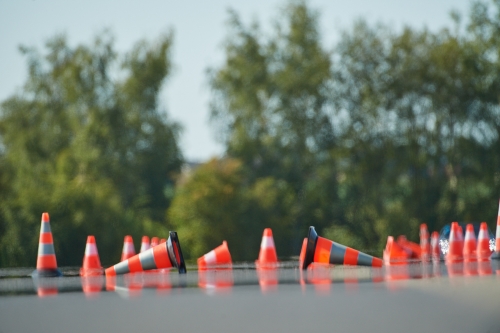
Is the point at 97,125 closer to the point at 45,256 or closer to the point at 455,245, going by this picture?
the point at 455,245

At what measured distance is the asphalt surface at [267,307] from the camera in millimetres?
6934

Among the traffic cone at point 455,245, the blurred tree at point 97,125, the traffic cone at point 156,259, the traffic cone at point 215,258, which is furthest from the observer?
the blurred tree at point 97,125

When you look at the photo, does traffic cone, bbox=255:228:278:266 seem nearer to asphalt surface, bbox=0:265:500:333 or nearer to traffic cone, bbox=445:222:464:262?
traffic cone, bbox=445:222:464:262

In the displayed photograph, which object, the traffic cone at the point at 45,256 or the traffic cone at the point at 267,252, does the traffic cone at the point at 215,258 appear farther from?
the traffic cone at the point at 45,256

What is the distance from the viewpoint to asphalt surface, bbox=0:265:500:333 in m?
6.93

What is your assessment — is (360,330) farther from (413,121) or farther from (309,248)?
(413,121)

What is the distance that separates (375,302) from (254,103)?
126 ft

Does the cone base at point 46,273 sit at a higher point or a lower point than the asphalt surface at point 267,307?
higher

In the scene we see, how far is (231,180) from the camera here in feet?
133

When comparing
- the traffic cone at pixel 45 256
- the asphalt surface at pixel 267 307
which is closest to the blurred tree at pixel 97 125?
the traffic cone at pixel 45 256

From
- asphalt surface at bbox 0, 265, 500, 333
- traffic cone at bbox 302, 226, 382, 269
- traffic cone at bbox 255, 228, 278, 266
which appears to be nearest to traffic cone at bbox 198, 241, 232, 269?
traffic cone at bbox 255, 228, 278, 266

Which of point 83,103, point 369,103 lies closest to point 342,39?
point 369,103

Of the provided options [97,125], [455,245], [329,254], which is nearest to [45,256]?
[329,254]

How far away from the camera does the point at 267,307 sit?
786 centimetres
